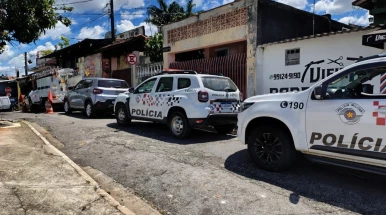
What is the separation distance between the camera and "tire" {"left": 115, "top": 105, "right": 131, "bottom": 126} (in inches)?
397

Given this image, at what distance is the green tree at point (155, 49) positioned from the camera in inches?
743

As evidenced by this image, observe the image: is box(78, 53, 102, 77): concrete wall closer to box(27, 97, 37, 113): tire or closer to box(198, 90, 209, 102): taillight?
box(27, 97, 37, 113): tire

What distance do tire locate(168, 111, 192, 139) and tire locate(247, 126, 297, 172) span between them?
99.8 inches

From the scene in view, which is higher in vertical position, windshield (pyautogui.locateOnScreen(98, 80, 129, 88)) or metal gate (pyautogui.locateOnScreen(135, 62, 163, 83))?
metal gate (pyautogui.locateOnScreen(135, 62, 163, 83))

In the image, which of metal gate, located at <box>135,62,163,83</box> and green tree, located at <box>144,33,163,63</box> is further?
green tree, located at <box>144,33,163,63</box>

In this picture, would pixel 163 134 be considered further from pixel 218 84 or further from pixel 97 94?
pixel 97 94

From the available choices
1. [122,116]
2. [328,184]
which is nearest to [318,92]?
[328,184]

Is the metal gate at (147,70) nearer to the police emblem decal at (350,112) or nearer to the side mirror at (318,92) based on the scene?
the side mirror at (318,92)

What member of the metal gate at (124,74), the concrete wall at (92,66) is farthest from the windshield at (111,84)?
the concrete wall at (92,66)

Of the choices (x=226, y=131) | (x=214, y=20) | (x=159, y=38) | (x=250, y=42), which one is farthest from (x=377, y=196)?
(x=159, y=38)

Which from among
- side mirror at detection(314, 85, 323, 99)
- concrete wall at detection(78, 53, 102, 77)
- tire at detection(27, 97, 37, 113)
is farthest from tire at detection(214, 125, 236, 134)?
concrete wall at detection(78, 53, 102, 77)

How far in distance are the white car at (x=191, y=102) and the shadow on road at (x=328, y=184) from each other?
1.98 meters

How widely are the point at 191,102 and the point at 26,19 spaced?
6.27 m

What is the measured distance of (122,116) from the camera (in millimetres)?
10273
